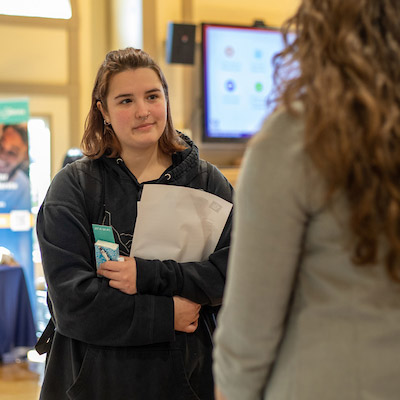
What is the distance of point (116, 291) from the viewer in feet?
4.98

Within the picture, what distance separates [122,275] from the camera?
4.96 feet

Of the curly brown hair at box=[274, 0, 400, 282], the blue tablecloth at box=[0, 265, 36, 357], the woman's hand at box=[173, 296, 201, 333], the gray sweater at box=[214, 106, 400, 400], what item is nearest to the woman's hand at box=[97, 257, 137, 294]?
the woman's hand at box=[173, 296, 201, 333]

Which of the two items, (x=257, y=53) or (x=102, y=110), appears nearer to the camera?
(x=102, y=110)

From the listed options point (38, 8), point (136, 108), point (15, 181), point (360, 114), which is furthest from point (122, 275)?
point (38, 8)

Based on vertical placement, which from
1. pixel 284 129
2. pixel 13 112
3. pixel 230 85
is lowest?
pixel 284 129

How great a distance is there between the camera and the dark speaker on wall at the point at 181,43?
412 centimetres

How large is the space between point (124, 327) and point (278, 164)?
0.81 metres

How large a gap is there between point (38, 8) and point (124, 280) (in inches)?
262

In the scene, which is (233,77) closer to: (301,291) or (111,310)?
(111,310)

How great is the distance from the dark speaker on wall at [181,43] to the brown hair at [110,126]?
246cm

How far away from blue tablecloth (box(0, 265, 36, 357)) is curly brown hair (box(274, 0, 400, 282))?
4.37m

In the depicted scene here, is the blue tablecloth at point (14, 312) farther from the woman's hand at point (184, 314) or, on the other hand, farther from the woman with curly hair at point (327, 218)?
the woman with curly hair at point (327, 218)

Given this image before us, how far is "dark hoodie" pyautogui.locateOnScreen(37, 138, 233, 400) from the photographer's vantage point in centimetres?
150

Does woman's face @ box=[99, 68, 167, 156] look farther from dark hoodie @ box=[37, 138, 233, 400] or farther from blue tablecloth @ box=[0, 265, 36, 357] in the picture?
blue tablecloth @ box=[0, 265, 36, 357]
